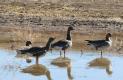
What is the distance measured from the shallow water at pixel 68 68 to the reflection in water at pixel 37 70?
94 millimetres

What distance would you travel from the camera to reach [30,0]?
3619 cm

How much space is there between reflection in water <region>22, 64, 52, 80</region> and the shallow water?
9 cm

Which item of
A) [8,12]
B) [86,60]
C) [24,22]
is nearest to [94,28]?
[24,22]

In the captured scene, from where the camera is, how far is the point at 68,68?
56.4 feet

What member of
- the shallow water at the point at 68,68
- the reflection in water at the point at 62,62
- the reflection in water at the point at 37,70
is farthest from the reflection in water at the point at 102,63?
the reflection in water at the point at 37,70

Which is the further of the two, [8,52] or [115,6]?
[115,6]

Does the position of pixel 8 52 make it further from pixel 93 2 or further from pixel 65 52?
pixel 93 2

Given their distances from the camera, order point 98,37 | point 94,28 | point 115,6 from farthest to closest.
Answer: point 115,6 → point 94,28 → point 98,37

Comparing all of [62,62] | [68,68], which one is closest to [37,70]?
[68,68]

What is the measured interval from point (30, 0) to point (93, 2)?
4258 millimetres

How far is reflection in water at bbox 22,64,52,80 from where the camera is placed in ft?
53.7

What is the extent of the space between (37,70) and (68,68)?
1015 mm

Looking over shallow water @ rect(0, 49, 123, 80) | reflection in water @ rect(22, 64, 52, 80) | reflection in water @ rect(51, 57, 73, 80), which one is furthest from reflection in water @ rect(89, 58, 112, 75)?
reflection in water @ rect(22, 64, 52, 80)

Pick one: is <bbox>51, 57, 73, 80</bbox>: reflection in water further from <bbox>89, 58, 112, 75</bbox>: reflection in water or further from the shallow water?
<bbox>89, 58, 112, 75</bbox>: reflection in water
